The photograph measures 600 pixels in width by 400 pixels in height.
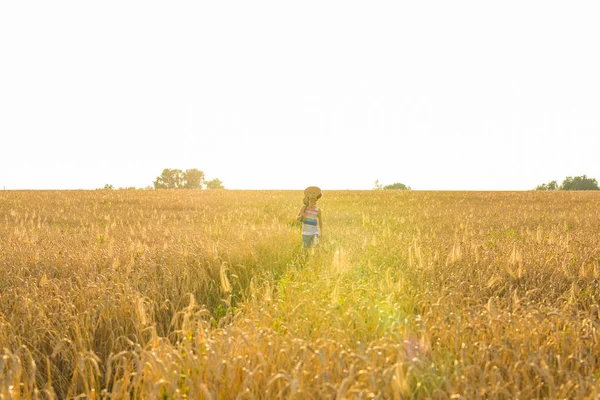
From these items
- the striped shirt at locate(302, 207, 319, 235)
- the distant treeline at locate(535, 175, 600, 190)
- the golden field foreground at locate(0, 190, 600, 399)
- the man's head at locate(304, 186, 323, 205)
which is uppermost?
the distant treeline at locate(535, 175, 600, 190)

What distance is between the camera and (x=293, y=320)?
2922 mm

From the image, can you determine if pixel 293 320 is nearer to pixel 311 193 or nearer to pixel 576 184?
pixel 311 193

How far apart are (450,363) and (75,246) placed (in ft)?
19.1

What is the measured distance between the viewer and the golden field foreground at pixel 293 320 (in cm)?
226

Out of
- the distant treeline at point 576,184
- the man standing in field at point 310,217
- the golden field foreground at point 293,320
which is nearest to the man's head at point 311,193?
the man standing in field at point 310,217

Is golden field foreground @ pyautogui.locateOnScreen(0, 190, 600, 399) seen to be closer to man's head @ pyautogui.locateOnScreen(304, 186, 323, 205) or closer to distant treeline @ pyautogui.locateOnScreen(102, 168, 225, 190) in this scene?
man's head @ pyautogui.locateOnScreen(304, 186, 323, 205)

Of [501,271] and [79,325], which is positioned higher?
[501,271]

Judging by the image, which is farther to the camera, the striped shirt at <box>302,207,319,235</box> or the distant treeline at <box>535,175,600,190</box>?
the distant treeline at <box>535,175,600,190</box>

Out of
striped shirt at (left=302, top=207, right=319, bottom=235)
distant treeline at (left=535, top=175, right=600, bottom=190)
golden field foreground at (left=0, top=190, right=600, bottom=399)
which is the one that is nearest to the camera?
golden field foreground at (left=0, top=190, right=600, bottom=399)

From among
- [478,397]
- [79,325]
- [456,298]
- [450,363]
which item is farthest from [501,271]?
[79,325]

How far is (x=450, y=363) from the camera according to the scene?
2652 millimetres

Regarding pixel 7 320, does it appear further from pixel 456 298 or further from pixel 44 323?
pixel 456 298

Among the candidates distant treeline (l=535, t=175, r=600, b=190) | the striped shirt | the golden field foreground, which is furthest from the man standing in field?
distant treeline (l=535, t=175, r=600, b=190)

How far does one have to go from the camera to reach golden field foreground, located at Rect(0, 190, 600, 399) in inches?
88.9
